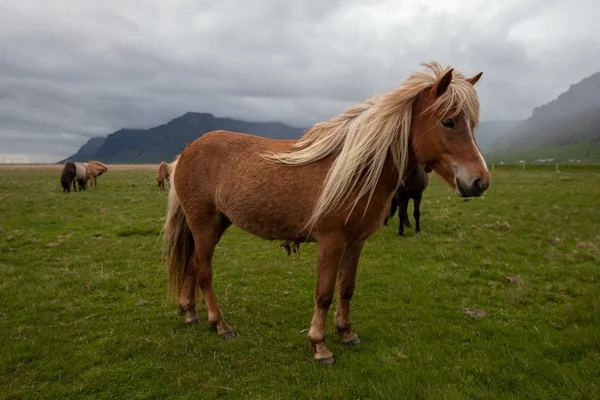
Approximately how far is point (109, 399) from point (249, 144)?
3.57 m

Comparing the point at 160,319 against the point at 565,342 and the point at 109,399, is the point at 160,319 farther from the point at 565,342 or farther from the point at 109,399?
the point at 565,342

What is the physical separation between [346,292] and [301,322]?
1.22 m

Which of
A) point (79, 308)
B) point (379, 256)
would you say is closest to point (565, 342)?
point (379, 256)

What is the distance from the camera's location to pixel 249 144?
5125mm

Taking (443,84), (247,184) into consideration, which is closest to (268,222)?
(247,184)

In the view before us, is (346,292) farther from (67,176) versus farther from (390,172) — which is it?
(67,176)

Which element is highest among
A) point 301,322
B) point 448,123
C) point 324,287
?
point 448,123

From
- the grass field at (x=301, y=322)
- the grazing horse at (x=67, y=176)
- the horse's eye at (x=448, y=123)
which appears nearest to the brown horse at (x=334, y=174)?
the horse's eye at (x=448, y=123)

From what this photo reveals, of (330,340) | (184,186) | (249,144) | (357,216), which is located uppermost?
(249,144)

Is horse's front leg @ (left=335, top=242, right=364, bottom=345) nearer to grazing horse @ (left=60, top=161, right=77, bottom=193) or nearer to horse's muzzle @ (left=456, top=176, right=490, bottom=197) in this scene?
horse's muzzle @ (left=456, top=176, right=490, bottom=197)

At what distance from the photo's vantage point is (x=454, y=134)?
3668 mm

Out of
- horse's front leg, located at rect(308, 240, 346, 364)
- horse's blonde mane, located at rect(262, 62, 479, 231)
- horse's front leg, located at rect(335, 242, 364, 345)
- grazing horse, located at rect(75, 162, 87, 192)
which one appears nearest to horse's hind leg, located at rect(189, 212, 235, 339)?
horse's front leg, located at rect(308, 240, 346, 364)

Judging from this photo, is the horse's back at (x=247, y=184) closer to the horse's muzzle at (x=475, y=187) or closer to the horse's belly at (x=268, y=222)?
the horse's belly at (x=268, y=222)

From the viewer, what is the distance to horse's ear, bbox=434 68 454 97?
3520 mm
